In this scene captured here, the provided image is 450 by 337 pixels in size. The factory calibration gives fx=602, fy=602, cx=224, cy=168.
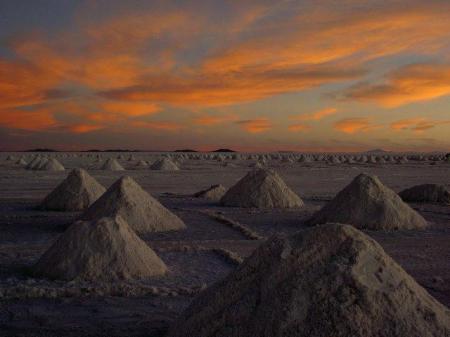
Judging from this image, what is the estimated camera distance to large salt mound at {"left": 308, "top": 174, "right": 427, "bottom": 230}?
32.3 feet

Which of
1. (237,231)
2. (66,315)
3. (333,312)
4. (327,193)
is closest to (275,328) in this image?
(333,312)

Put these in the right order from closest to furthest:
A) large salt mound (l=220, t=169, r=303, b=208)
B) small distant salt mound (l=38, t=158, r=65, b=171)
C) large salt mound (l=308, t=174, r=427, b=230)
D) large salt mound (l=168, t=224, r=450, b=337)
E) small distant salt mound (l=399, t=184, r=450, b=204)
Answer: large salt mound (l=168, t=224, r=450, b=337) < large salt mound (l=308, t=174, r=427, b=230) < large salt mound (l=220, t=169, r=303, b=208) < small distant salt mound (l=399, t=184, r=450, b=204) < small distant salt mound (l=38, t=158, r=65, b=171)

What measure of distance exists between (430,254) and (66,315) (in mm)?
4808

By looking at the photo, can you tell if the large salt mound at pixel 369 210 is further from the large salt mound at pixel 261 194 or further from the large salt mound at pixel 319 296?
the large salt mound at pixel 319 296

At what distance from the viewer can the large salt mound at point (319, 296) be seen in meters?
2.99

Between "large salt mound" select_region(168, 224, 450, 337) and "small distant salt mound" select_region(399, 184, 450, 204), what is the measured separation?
11785 mm

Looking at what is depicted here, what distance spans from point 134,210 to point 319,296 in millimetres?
6615

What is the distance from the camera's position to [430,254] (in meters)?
7.60

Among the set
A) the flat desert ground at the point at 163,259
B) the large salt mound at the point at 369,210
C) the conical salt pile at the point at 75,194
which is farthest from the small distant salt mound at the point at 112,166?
the large salt mound at the point at 369,210

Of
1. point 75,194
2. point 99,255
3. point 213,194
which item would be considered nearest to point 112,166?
point 213,194

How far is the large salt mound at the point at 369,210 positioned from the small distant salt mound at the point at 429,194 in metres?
4.64

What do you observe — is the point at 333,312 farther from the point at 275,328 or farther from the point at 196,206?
the point at 196,206

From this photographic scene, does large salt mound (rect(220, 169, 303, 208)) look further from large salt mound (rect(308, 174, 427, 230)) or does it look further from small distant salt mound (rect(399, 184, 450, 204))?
small distant salt mound (rect(399, 184, 450, 204))

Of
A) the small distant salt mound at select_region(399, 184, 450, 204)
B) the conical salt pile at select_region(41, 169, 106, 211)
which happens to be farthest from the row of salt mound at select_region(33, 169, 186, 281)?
the small distant salt mound at select_region(399, 184, 450, 204)
